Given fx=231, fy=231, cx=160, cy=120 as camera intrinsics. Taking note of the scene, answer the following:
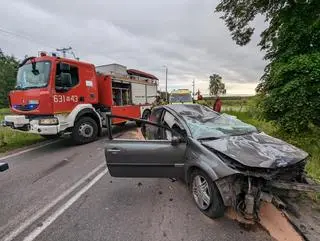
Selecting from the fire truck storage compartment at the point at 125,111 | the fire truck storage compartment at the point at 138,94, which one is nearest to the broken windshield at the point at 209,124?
the fire truck storage compartment at the point at 125,111

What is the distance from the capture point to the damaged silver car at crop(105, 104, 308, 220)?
112 inches

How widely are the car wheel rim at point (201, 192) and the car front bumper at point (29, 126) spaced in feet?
17.7

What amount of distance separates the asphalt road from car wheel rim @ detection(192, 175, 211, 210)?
0.15m

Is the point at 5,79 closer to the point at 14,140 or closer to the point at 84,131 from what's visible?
the point at 14,140

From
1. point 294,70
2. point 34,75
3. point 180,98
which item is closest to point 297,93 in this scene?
point 294,70

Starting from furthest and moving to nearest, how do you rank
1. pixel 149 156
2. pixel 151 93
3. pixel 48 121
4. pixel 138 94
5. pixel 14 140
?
1. pixel 151 93
2. pixel 138 94
3. pixel 14 140
4. pixel 48 121
5. pixel 149 156

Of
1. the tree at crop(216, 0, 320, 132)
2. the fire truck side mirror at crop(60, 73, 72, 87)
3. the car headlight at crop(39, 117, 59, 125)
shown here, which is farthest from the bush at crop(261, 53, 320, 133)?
the car headlight at crop(39, 117, 59, 125)

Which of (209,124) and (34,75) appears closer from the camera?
(209,124)

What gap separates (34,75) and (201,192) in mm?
6717

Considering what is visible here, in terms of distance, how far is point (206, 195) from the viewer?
10.6 feet

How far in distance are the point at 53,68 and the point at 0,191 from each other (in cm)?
425

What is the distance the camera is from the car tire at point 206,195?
3051mm

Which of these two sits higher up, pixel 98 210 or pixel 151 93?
pixel 151 93

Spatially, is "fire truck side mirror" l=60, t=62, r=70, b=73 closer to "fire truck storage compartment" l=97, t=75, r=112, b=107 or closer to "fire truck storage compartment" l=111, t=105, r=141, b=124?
"fire truck storage compartment" l=97, t=75, r=112, b=107
